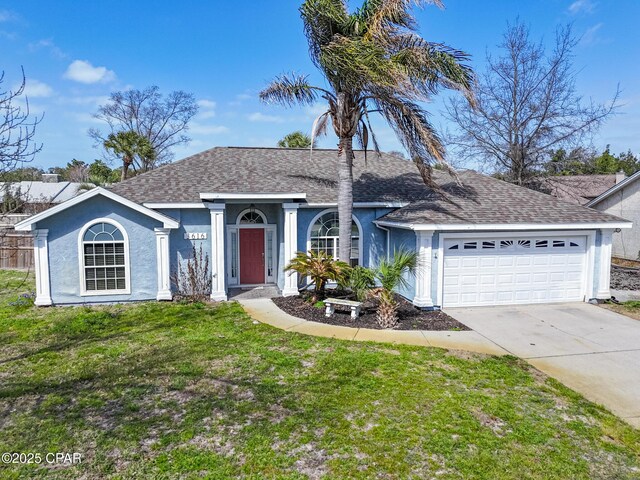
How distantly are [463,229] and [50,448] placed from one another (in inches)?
404

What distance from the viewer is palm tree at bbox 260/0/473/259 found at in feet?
34.6

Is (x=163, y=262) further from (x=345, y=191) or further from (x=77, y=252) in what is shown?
(x=345, y=191)

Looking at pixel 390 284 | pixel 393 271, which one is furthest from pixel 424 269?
pixel 390 284

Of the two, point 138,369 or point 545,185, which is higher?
point 545,185

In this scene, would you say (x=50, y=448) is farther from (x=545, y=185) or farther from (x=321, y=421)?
(x=545, y=185)

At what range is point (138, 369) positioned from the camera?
7180 mm

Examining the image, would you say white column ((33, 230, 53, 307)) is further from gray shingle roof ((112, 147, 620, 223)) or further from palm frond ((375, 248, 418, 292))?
palm frond ((375, 248, 418, 292))

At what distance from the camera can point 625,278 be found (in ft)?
56.7

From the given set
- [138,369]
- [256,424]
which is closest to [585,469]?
[256,424]

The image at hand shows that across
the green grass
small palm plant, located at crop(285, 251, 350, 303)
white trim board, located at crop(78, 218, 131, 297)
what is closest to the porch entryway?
small palm plant, located at crop(285, 251, 350, 303)

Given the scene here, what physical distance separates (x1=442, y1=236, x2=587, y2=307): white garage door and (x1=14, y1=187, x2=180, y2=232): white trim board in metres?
8.31

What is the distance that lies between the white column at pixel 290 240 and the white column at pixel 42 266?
22.4ft

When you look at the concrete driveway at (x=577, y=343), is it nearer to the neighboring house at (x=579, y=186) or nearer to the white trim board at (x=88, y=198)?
the white trim board at (x=88, y=198)

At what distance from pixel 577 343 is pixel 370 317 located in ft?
15.3
